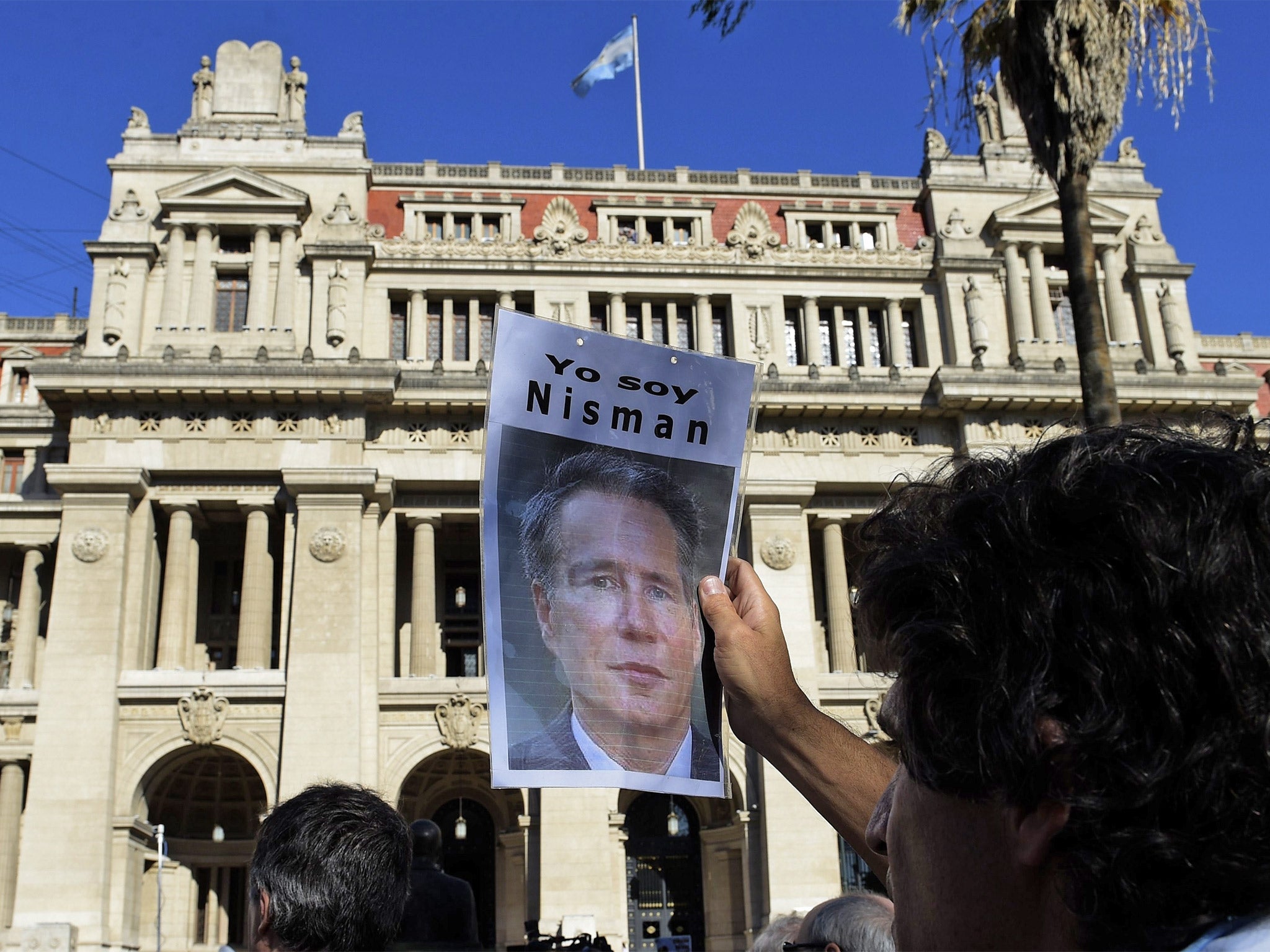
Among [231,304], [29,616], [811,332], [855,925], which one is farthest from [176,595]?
[855,925]

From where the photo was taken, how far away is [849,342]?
35844 millimetres

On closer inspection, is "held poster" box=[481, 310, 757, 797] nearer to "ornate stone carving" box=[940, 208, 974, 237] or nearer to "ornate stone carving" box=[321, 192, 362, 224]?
"ornate stone carving" box=[321, 192, 362, 224]

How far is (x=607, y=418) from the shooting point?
3.73m

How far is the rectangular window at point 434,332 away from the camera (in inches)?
1366

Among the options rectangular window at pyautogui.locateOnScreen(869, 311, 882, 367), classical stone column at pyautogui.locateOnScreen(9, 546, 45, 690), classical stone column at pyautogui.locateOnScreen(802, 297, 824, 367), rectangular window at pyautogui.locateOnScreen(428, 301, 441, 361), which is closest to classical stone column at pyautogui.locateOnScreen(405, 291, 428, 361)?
rectangular window at pyautogui.locateOnScreen(428, 301, 441, 361)

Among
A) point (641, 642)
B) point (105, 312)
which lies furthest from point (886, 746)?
point (105, 312)

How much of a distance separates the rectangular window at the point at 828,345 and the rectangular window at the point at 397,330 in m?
12.4

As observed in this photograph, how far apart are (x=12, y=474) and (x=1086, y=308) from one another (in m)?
35.3

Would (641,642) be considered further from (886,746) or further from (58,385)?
(58,385)

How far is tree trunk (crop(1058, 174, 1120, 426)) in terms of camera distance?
567 inches

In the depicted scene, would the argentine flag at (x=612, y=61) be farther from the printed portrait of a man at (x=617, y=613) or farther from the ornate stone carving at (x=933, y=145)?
the printed portrait of a man at (x=617, y=613)

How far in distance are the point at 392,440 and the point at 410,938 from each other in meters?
25.3

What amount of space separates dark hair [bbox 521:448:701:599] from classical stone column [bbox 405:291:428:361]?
30828mm

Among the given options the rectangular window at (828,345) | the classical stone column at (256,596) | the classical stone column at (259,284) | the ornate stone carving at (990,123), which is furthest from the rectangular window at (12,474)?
the ornate stone carving at (990,123)
